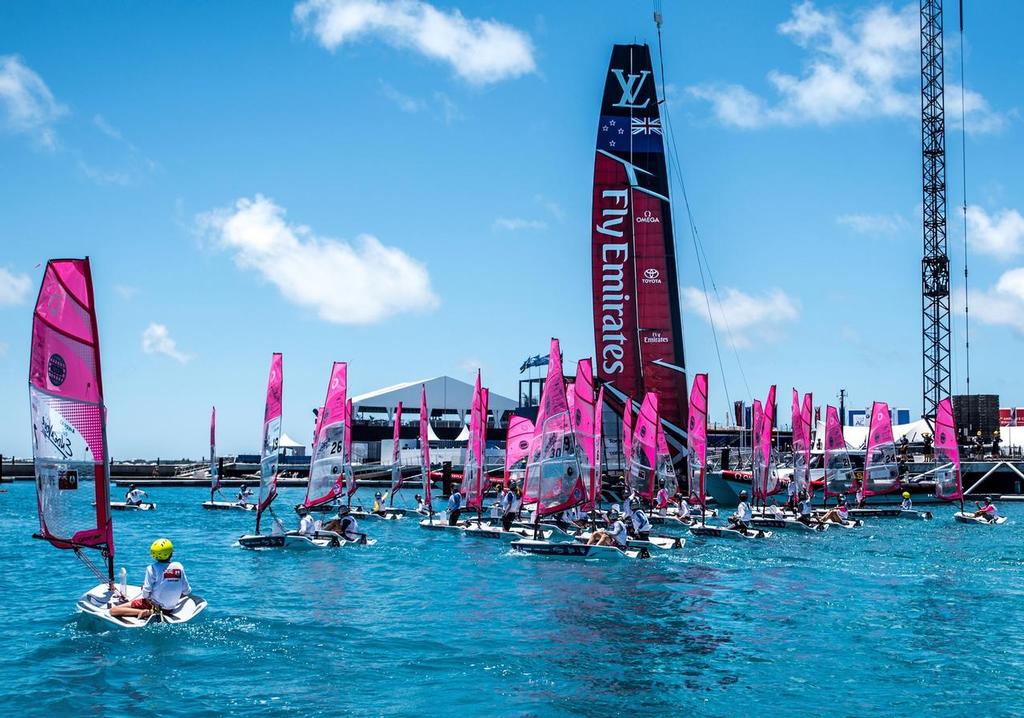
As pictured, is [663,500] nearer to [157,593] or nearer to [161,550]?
[157,593]

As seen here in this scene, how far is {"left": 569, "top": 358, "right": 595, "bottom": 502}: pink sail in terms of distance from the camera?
41222 millimetres

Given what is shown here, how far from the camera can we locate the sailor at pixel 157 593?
19.6m

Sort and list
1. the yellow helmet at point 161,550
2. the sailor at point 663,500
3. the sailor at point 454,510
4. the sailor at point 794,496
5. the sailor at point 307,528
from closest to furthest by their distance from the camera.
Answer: the yellow helmet at point 161,550 → the sailor at point 307,528 → the sailor at point 454,510 → the sailor at point 663,500 → the sailor at point 794,496

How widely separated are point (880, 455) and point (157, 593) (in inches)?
1922

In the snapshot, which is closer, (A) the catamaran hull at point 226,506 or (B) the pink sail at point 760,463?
(B) the pink sail at point 760,463

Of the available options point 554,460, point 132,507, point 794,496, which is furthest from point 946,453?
point 132,507

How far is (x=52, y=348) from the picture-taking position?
18.8m

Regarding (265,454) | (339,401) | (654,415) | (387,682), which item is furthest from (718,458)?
(387,682)

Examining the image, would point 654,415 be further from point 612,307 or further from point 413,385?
point 413,385

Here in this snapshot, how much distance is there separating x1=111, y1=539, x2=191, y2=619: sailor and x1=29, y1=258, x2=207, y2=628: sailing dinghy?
Answer: 0.13 meters

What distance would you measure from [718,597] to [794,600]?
78.9 inches

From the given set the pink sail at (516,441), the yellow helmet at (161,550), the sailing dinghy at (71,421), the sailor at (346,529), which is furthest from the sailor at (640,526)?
the yellow helmet at (161,550)

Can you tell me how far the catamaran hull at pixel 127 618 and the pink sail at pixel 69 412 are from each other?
1.20 m

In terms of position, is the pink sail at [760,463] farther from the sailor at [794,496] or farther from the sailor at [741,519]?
the sailor at [741,519]
